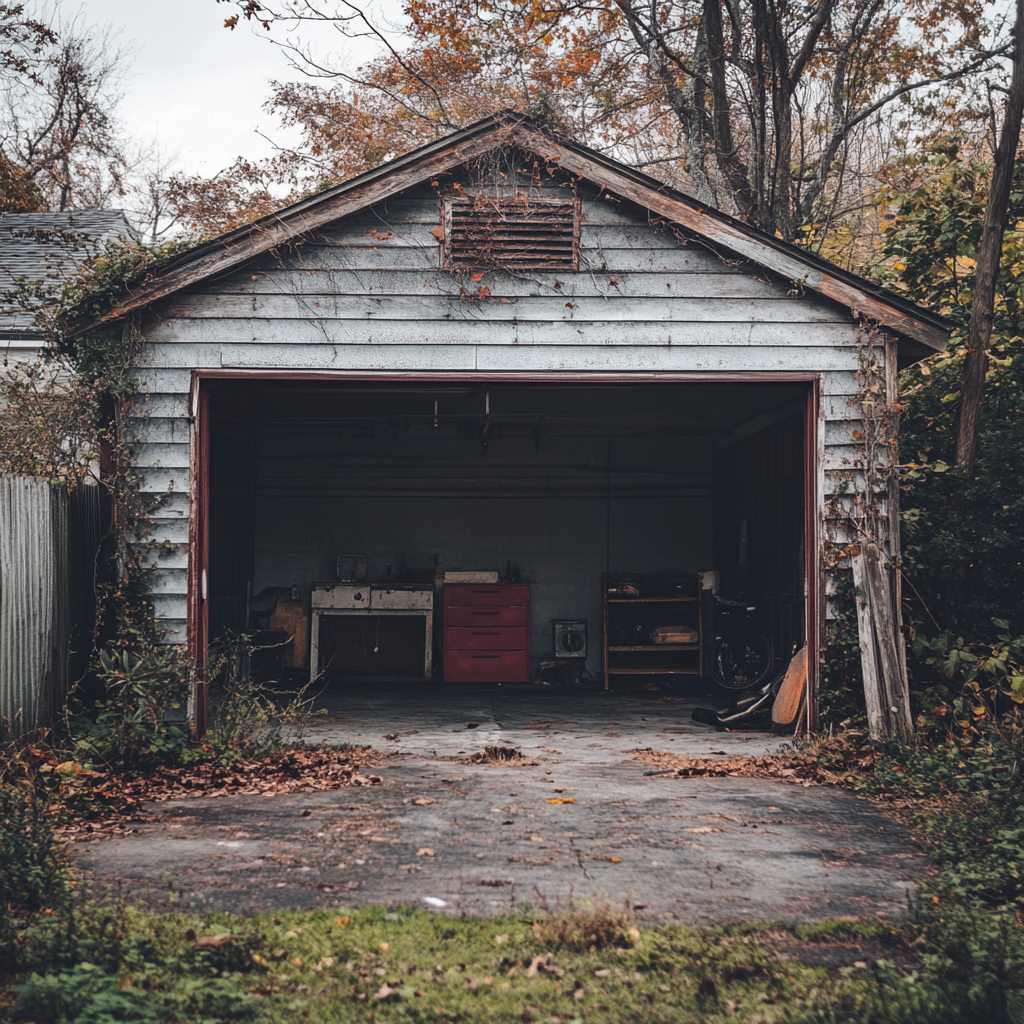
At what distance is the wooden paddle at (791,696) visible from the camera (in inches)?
396

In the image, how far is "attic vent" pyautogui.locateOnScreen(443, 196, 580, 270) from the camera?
30.7 feet

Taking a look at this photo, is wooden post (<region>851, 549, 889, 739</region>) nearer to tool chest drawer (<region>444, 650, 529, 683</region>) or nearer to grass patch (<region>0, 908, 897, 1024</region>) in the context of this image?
grass patch (<region>0, 908, 897, 1024</region>)

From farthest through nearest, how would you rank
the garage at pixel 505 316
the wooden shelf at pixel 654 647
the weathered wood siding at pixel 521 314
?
the wooden shelf at pixel 654 647, the weathered wood siding at pixel 521 314, the garage at pixel 505 316

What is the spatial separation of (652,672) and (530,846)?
8370 mm

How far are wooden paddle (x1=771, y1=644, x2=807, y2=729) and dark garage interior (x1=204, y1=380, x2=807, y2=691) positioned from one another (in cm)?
323

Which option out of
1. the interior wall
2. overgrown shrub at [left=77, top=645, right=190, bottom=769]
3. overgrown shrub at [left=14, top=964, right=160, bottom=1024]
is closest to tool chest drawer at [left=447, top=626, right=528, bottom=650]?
the interior wall

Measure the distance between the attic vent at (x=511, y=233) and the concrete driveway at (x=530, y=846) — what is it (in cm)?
393

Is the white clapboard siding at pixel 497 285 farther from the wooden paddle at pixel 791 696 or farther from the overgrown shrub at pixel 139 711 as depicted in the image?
the wooden paddle at pixel 791 696

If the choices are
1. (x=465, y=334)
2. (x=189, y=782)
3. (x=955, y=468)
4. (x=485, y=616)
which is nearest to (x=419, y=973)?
(x=189, y=782)

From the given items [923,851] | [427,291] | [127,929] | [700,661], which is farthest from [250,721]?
[700,661]

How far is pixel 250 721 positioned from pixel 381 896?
3.89 meters

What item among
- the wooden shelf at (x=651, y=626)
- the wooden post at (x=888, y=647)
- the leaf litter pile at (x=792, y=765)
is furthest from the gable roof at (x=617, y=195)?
the wooden shelf at (x=651, y=626)

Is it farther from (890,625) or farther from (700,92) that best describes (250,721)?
(700,92)

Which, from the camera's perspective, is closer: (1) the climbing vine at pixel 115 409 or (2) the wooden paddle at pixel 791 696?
(1) the climbing vine at pixel 115 409
